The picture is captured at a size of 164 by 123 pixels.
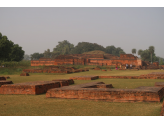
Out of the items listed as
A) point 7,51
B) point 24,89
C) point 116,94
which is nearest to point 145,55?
point 7,51

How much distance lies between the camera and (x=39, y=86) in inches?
237

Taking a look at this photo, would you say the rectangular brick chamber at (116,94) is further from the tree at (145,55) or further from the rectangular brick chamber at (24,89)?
the tree at (145,55)

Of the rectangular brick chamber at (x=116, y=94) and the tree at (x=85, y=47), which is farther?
the tree at (x=85, y=47)

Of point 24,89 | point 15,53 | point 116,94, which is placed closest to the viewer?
point 116,94

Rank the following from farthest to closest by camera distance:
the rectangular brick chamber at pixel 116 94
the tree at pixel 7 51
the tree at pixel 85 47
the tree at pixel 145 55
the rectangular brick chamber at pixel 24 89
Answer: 1. the tree at pixel 85 47
2. the tree at pixel 145 55
3. the tree at pixel 7 51
4. the rectangular brick chamber at pixel 24 89
5. the rectangular brick chamber at pixel 116 94

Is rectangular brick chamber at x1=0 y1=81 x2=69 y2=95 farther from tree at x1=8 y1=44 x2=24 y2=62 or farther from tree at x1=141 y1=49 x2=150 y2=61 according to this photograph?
tree at x1=141 y1=49 x2=150 y2=61

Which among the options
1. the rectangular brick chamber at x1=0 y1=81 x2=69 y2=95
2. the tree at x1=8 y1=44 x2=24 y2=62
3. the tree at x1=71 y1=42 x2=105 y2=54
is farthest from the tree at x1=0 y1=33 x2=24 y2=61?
the tree at x1=71 y1=42 x2=105 y2=54

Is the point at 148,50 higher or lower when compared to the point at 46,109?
higher

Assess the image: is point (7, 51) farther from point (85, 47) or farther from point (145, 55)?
point (85, 47)

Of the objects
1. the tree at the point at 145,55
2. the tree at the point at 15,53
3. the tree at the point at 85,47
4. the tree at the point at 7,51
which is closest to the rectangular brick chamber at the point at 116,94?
the tree at the point at 7,51

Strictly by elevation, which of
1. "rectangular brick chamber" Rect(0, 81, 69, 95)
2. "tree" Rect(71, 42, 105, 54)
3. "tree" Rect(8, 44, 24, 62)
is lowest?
"rectangular brick chamber" Rect(0, 81, 69, 95)

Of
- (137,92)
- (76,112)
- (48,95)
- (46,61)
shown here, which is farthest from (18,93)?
(46,61)
